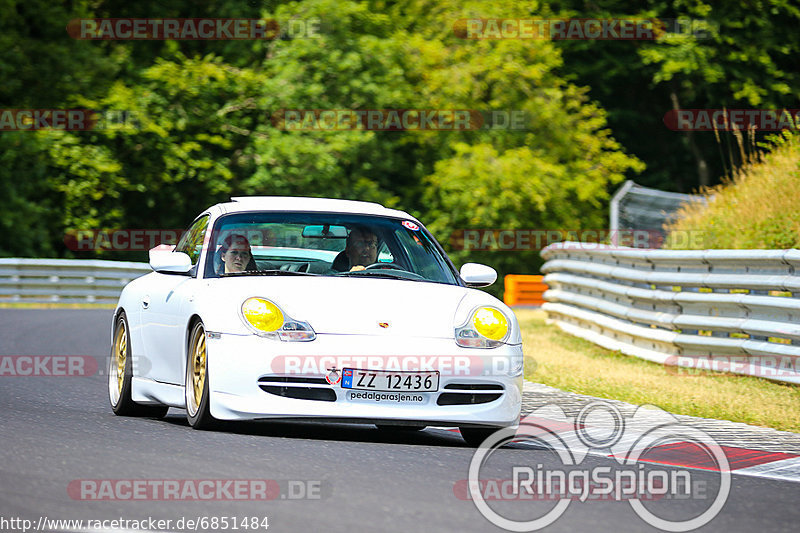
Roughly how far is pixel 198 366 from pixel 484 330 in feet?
5.71

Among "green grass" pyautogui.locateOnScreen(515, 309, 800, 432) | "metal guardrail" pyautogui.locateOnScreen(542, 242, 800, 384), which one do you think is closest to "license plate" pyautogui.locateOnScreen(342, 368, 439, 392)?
"green grass" pyautogui.locateOnScreen(515, 309, 800, 432)

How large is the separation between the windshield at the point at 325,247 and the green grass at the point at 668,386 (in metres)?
2.33

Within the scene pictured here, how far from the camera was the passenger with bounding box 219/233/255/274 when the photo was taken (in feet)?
29.9

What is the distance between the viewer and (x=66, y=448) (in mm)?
7410

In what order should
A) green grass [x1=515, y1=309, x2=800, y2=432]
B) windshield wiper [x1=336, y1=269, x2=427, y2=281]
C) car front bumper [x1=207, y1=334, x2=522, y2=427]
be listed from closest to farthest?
car front bumper [x1=207, y1=334, x2=522, y2=427] < windshield wiper [x1=336, y1=269, x2=427, y2=281] < green grass [x1=515, y1=309, x2=800, y2=432]

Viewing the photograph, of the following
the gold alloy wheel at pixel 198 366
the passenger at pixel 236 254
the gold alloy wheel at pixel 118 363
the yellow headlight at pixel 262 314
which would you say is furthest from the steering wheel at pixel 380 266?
the gold alloy wheel at pixel 118 363

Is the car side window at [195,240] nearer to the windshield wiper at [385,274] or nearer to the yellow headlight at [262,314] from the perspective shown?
the windshield wiper at [385,274]

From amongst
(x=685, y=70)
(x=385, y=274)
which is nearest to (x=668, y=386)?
(x=385, y=274)

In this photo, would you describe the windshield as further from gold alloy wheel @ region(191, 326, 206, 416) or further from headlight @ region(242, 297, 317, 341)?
headlight @ region(242, 297, 317, 341)

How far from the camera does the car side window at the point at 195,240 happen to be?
968 cm

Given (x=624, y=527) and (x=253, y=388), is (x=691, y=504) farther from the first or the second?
(x=253, y=388)

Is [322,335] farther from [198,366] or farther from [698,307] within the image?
[698,307]

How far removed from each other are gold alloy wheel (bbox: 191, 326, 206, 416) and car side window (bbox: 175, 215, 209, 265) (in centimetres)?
104

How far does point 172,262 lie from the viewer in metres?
9.10
